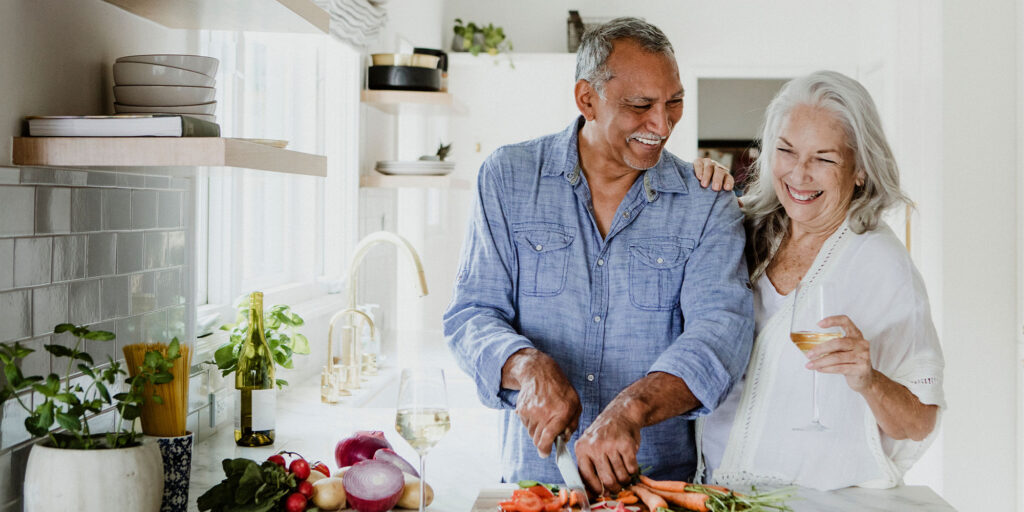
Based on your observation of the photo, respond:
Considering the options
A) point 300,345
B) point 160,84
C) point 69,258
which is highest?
point 160,84

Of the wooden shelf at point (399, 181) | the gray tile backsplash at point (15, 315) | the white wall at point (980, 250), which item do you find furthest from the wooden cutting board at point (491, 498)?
the white wall at point (980, 250)

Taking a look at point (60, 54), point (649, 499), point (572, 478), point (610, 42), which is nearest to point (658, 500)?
point (649, 499)

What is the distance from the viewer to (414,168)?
352cm

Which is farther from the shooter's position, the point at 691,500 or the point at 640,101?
the point at 640,101

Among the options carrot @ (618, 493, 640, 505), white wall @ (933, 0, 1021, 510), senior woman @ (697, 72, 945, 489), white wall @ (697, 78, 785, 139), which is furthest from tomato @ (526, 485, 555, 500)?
white wall @ (697, 78, 785, 139)

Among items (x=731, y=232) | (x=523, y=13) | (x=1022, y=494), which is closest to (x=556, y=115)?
(x=523, y=13)

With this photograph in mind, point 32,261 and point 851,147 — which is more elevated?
point 851,147

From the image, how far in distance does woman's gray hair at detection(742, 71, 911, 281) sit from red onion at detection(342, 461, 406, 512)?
824mm

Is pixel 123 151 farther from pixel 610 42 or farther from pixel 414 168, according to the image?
pixel 414 168

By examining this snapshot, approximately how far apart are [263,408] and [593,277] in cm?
76

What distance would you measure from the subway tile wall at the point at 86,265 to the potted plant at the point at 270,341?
163 mm

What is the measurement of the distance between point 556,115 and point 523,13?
2.13 ft

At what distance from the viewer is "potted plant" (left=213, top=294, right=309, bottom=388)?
2.00m

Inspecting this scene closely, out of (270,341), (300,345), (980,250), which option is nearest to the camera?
(270,341)
